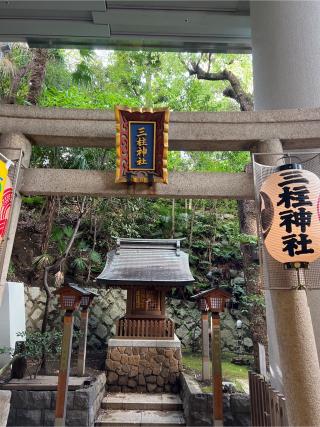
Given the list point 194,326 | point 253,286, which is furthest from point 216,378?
point 194,326

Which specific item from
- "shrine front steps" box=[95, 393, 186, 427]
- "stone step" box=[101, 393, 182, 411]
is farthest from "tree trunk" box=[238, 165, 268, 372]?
"stone step" box=[101, 393, 182, 411]

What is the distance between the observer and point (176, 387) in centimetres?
934

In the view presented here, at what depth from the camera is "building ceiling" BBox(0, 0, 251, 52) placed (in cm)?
801

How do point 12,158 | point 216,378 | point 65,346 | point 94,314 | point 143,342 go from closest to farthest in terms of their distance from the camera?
1. point 12,158
2. point 216,378
3. point 65,346
4. point 143,342
5. point 94,314

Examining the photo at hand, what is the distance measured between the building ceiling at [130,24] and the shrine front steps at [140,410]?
32.1 ft

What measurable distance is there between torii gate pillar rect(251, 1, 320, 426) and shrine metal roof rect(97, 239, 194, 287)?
539 cm

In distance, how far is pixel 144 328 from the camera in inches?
399

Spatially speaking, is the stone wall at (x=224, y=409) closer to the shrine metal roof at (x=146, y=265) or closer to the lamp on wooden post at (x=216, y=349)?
the lamp on wooden post at (x=216, y=349)

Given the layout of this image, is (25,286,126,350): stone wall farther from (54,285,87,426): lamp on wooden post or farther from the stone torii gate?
the stone torii gate

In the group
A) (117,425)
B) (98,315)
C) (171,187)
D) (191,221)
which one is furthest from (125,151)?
(191,221)

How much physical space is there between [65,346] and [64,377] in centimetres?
55

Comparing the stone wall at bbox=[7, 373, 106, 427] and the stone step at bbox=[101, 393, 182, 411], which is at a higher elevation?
the stone wall at bbox=[7, 373, 106, 427]

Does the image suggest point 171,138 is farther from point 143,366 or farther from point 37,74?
point 37,74

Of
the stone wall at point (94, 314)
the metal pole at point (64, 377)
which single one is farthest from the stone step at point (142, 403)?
the stone wall at point (94, 314)
